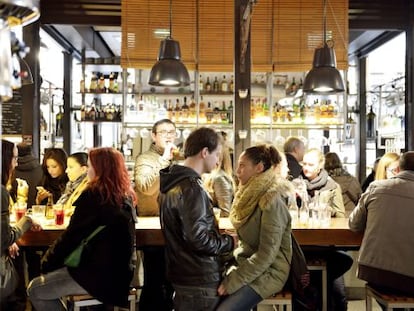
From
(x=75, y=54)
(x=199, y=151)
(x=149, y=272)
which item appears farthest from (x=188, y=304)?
(x=75, y=54)

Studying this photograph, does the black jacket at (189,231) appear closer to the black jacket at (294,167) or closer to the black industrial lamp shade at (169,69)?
the black industrial lamp shade at (169,69)

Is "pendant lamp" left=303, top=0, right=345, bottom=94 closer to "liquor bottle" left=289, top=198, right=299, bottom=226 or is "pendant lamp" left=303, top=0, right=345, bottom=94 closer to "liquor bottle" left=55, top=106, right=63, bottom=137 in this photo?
"liquor bottle" left=289, top=198, right=299, bottom=226

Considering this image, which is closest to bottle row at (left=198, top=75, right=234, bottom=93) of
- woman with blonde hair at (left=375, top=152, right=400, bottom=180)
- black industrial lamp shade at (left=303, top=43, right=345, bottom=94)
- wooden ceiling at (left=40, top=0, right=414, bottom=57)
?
wooden ceiling at (left=40, top=0, right=414, bottom=57)

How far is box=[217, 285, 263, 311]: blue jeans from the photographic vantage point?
9.52 ft

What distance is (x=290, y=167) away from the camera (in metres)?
5.32

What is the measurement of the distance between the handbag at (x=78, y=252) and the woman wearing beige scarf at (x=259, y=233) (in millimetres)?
802

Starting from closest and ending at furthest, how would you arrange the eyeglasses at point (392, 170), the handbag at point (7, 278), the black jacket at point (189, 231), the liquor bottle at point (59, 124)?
the black jacket at point (189, 231) → the handbag at point (7, 278) → the eyeglasses at point (392, 170) → the liquor bottle at point (59, 124)

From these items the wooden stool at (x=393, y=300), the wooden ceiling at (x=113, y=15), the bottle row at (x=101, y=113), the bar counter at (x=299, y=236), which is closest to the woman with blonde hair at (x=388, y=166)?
the bar counter at (x=299, y=236)

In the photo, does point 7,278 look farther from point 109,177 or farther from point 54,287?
point 109,177

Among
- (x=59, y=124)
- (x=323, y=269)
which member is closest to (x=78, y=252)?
(x=323, y=269)

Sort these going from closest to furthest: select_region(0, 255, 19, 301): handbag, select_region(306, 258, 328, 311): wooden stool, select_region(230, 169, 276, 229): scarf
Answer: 1. select_region(230, 169, 276, 229): scarf
2. select_region(0, 255, 19, 301): handbag
3. select_region(306, 258, 328, 311): wooden stool

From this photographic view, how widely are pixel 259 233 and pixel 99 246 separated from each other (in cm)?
94

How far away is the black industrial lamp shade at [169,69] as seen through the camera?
15.1ft

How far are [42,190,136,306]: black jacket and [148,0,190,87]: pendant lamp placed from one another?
1734mm
